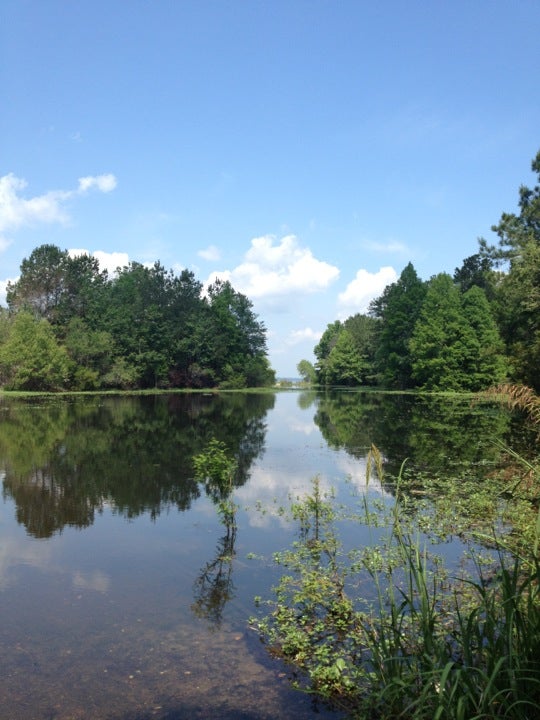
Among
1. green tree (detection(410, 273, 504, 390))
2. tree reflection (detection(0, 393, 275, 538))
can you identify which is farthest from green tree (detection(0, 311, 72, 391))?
green tree (detection(410, 273, 504, 390))

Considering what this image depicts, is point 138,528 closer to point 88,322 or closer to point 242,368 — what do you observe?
point 88,322

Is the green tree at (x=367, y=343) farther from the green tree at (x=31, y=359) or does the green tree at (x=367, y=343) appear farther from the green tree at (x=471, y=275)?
the green tree at (x=31, y=359)

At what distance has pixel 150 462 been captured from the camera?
722 inches

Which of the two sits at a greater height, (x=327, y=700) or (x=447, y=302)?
(x=447, y=302)

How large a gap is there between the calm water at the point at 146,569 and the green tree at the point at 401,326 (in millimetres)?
46587

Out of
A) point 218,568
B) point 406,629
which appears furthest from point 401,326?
point 406,629

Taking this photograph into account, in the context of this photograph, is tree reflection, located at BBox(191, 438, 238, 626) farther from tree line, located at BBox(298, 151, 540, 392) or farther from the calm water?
tree line, located at BBox(298, 151, 540, 392)

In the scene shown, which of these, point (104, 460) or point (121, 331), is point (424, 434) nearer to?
point (104, 460)

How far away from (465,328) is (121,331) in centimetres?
4083

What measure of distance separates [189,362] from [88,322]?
15.2m

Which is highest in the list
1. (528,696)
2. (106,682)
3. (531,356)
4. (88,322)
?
(88,322)

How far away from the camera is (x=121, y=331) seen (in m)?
A: 68.6

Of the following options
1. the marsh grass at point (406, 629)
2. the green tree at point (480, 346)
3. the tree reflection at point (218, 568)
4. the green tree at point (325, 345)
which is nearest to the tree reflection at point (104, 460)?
the tree reflection at point (218, 568)

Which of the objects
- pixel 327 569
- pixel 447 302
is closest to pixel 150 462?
pixel 327 569
